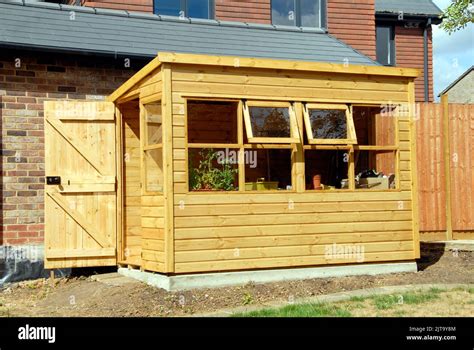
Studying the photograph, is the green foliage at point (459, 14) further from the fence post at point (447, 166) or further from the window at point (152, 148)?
the window at point (152, 148)

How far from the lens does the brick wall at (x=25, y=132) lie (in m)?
10.7

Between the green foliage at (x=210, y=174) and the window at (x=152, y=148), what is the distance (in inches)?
18.3

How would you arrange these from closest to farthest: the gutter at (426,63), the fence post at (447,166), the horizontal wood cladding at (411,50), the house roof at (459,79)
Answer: the fence post at (447,166) < the horizontal wood cladding at (411,50) < the gutter at (426,63) < the house roof at (459,79)

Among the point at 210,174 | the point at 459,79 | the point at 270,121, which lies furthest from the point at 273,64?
the point at 459,79

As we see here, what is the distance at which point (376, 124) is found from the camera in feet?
34.1

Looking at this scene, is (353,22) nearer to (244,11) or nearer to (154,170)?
(244,11)

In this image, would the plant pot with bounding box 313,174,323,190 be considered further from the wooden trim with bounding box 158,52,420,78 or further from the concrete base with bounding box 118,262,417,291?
the wooden trim with bounding box 158,52,420,78

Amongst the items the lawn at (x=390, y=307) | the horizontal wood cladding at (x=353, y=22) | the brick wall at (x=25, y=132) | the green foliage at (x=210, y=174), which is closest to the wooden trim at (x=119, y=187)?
the brick wall at (x=25, y=132)

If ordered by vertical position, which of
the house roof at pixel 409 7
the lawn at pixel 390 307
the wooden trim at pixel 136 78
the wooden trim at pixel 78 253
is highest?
the house roof at pixel 409 7

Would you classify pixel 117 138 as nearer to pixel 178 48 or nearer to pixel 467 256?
pixel 178 48

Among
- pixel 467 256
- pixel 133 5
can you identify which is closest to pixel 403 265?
pixel 467 256

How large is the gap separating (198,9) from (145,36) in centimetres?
501

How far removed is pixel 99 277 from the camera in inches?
411

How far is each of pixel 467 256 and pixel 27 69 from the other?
25.7ft
